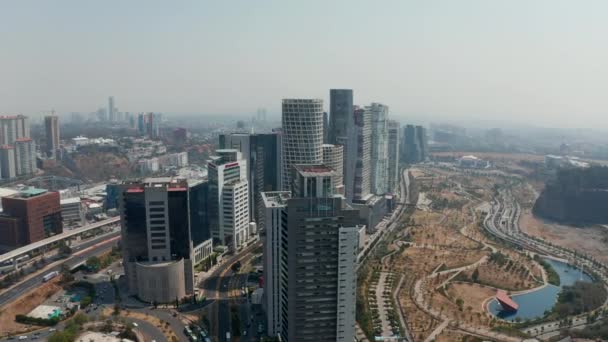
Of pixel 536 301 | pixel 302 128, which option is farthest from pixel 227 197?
pixel 536 301

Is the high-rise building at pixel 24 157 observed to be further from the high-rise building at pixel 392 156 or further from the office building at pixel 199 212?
the high-rise building at pixel 392 156

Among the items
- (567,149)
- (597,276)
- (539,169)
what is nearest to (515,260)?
(597,276)

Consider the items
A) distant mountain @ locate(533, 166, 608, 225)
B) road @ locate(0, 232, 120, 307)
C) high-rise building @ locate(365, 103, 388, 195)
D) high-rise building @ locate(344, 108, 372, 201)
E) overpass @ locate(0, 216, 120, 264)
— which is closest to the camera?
road @ locate(0, 232, 120, 307)

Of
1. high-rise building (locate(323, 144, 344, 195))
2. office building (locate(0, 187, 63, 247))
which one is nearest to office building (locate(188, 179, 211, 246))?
high-rise building (locate(323, 144, 344, 195))

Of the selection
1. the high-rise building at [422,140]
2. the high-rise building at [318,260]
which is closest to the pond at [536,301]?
the high-rise building at [318,260]

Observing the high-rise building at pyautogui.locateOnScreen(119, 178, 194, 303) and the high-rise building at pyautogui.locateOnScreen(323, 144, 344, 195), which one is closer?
the high-rise building at pyautogui.locateOnScreen(119, 178, 194, 303)

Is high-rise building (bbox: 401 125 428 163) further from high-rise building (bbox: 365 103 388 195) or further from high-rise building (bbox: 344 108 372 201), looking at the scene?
high-rise building (bbox: 344 108 372 201)

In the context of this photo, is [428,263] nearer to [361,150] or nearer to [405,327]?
[405,327]

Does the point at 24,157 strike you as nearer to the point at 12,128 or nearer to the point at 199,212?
the point at 12,128
